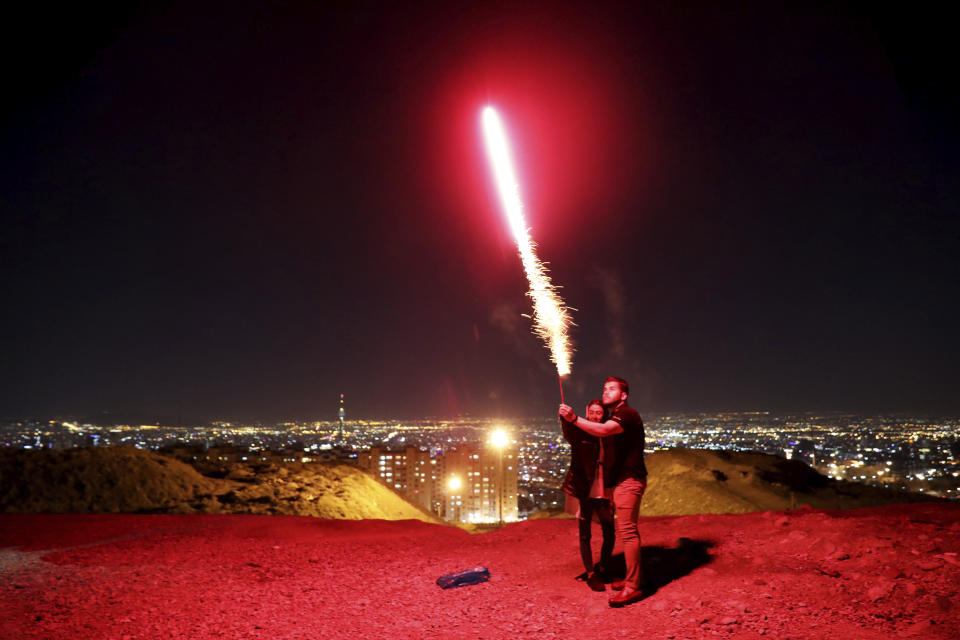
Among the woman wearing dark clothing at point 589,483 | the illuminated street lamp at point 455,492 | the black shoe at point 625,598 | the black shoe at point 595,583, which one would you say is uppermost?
Answer: the woman wearing dark clothing at point 589,483

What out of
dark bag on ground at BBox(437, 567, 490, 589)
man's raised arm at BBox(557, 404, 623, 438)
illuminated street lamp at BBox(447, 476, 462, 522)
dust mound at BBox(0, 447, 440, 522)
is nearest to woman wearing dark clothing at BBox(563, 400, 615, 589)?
man's raised arm at BBox(557, 404, 623, 438)

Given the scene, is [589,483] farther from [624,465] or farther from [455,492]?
[455,492]

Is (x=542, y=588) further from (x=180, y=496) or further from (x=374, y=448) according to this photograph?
(x=374, y=448)

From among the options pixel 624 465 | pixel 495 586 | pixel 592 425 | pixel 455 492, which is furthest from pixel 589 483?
pixel 455 492

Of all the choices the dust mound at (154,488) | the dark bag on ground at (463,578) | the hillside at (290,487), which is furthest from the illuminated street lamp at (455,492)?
the dark bag on ground at (463,578)

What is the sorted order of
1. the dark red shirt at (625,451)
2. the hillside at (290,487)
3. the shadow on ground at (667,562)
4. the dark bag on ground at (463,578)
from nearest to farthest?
the dark red shirt at (625,451) < the shadow on ground at (667,562) < the dark bag on ground at (463,578) < the hillside at (290,487)

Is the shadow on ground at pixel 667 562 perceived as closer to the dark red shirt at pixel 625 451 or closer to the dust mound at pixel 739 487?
the dark red shirt at pixel 625 451

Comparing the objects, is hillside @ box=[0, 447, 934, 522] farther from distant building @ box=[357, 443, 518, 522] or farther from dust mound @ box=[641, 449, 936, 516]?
distant building @ box=[357, 443, 518, 522]
